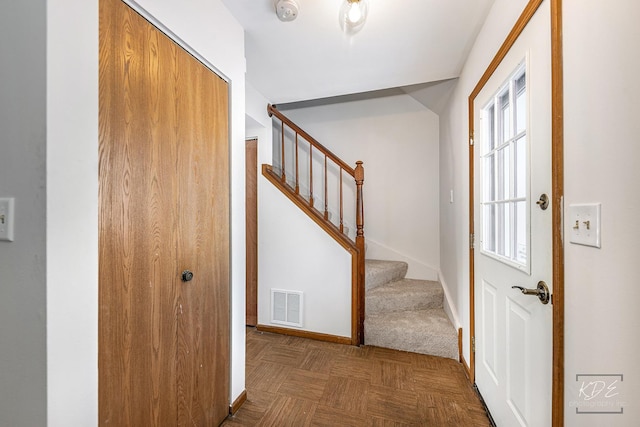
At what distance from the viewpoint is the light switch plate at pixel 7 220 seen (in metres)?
0.74

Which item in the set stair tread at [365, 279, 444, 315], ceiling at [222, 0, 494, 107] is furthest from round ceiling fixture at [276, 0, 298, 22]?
stair tread at [365, 279, 444, 315]

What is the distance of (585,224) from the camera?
0.77 m

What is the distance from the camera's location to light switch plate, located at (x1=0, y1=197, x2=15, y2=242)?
74cm

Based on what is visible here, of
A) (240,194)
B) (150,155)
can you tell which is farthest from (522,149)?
(150,155)

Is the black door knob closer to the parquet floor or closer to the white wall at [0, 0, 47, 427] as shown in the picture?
the white wall at [0, 0, 47, 427]

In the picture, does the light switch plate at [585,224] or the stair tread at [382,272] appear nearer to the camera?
the light switch plate at [585,224]

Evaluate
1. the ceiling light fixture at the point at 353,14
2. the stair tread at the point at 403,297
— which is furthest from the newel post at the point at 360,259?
the ceiling light fixture at the point at 353,14

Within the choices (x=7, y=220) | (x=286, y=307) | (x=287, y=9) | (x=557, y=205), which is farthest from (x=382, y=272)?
(x=7, y=220)

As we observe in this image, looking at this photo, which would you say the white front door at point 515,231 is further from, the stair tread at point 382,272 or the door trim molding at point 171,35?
the door trim molding at point 171,35

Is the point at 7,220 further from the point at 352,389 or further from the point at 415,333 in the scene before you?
the point at 415,333

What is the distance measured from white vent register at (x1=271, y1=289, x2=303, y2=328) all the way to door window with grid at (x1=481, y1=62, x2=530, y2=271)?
65.8 inches

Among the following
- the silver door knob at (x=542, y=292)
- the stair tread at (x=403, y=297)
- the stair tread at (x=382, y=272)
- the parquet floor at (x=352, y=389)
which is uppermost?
the silver door knob at (x=542, y=292)

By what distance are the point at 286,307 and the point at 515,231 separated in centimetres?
201

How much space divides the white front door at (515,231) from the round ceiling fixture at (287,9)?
1.09 meters
